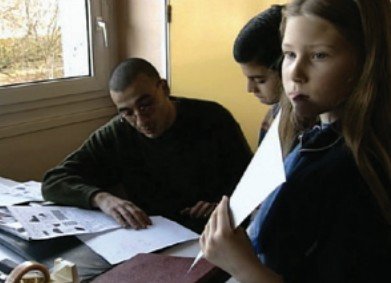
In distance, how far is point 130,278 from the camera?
3.34 feet

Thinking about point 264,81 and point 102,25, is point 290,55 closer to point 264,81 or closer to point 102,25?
point 264,81

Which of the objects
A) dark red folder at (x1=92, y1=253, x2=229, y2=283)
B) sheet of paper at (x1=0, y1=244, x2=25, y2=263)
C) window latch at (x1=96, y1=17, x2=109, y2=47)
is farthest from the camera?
window latch at (x1=96, y1=17, x2=109, y2=47)

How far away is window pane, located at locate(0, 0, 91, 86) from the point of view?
2.12m

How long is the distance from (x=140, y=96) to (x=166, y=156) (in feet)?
0.86

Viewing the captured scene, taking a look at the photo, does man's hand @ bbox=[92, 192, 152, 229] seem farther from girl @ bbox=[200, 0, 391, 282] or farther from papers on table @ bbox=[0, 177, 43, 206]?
girl @ bbox=[200, 0, 391, 282]

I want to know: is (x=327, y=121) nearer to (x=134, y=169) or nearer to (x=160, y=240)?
(x=160, y=240)

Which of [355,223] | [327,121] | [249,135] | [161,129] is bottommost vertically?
[249,135]

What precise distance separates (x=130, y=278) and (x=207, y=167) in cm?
83

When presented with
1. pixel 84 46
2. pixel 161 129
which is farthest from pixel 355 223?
pixel 84 46

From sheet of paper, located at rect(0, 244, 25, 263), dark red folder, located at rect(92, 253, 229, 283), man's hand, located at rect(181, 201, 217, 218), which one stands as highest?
dark red folder, located at rect(92, 253, 229, 283)

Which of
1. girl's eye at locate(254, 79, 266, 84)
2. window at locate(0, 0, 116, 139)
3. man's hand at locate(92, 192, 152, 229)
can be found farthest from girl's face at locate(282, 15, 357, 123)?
window at locate(0, 0, 116, 139)

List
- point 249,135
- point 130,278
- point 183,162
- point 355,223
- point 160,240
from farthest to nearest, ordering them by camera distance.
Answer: point 249,135
point 183,162
point 160,240
point 130,278
point 355,223

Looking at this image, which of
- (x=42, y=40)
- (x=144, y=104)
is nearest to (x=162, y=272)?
(x=144, y=104)

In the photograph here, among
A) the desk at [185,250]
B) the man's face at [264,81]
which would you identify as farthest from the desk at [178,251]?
the man's face at [264,81]
